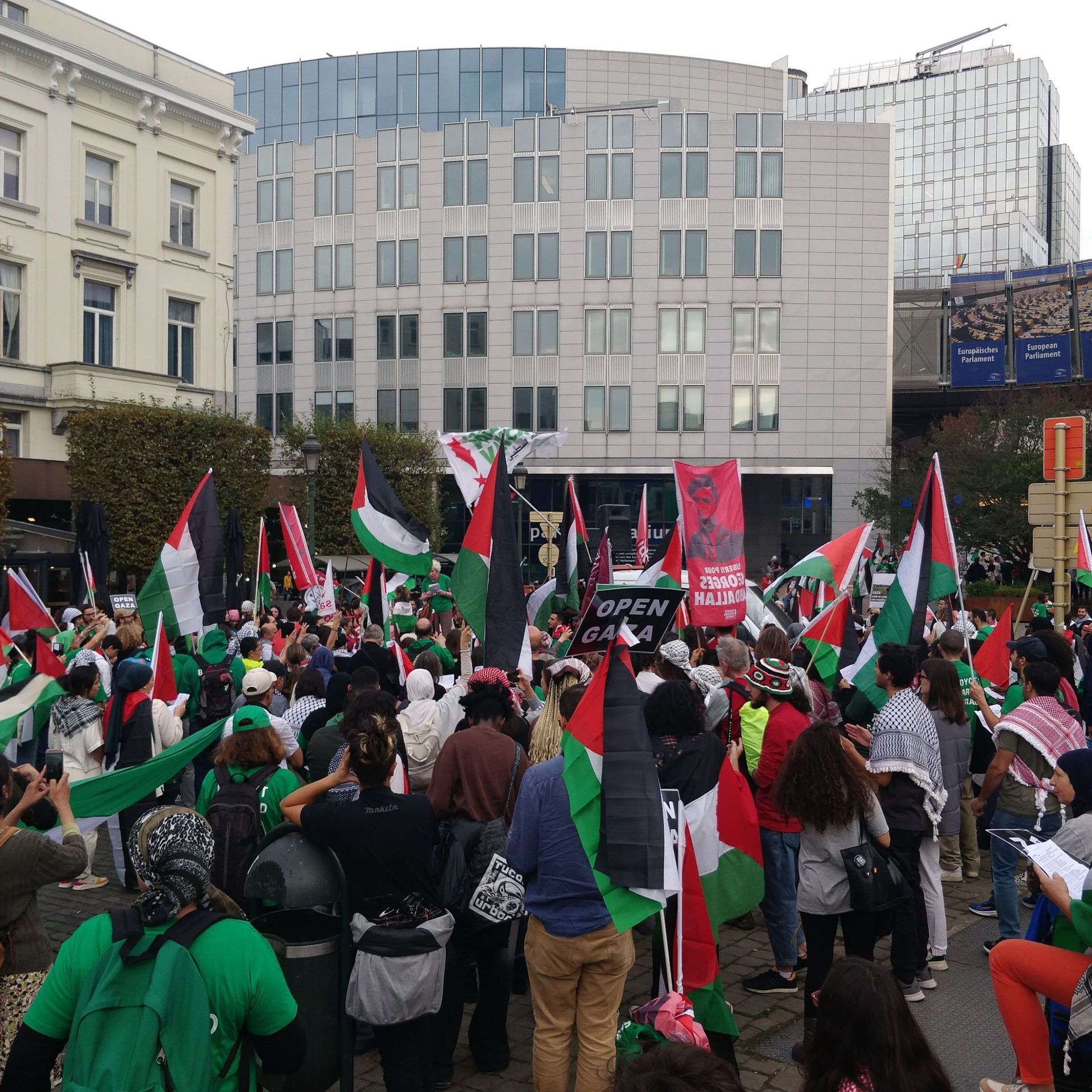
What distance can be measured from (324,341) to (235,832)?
2009 inches

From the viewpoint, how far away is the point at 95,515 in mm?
18234

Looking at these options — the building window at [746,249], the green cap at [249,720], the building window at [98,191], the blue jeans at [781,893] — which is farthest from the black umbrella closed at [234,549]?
the building window at [746,249]

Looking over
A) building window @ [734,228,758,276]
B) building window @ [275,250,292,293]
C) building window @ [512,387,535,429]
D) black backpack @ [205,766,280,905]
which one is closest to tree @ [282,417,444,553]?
building window @ [512,387,535,429]

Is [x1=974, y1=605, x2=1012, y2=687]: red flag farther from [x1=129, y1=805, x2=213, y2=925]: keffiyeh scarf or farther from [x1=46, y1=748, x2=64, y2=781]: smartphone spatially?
[x1=129, y1=805, x2=213, y2=925]: keffiyeh scarf

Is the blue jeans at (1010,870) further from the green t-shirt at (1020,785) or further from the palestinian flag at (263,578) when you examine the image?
the palestinian flag at (263,578)

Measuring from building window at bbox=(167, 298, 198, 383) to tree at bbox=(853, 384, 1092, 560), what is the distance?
71.1 feet

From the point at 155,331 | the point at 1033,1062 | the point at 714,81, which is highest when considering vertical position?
the point at 714,81

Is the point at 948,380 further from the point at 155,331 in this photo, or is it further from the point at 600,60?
the point at 155,331

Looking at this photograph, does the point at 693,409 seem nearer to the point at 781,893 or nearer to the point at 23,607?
the point at 23,607

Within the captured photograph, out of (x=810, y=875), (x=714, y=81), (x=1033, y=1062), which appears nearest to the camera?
(x=1033, y=1062)

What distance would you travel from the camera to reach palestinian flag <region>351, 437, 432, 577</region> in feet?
39.3

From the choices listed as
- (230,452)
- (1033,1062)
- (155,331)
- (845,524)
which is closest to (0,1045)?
(1033,1062)

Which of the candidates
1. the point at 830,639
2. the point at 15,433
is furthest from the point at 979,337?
the point at 830,639

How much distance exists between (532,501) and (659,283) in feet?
38.6
